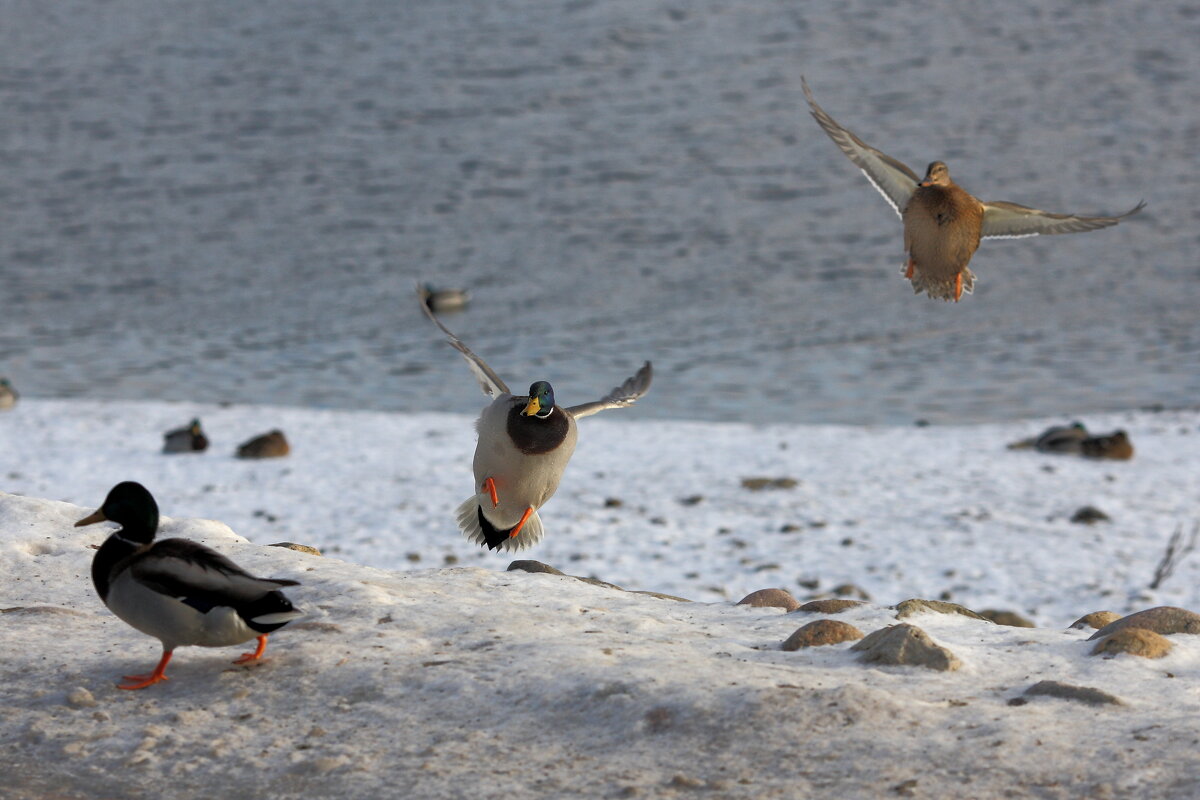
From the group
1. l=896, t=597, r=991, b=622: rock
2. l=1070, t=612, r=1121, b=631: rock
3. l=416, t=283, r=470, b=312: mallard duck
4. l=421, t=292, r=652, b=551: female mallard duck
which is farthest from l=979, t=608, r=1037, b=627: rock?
l=416, t=283, r=470, b=312: mallard duck

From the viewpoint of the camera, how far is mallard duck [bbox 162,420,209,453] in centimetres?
1501

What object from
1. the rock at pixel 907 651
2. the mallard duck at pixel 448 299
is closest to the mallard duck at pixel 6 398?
the mallard duck at pixel 448 299

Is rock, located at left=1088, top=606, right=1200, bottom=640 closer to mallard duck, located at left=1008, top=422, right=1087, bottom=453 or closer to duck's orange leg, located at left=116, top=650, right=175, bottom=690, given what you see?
duck's orange leg, located at left=116, top=650, right=175, bottom=690

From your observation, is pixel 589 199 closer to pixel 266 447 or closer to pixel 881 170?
pixel 266 447

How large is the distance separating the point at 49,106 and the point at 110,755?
1533 inches

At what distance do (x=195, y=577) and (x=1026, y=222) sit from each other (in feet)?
10.6

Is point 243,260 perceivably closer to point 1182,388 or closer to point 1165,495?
point 1182,388

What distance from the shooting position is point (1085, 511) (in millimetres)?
12320

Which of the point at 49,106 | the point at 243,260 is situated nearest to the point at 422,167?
the point at 243,260

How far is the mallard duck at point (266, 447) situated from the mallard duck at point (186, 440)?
511 millimetres

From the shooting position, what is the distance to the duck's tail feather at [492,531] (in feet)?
23.2

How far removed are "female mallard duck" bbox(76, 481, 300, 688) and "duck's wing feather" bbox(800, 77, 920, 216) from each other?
2557mm

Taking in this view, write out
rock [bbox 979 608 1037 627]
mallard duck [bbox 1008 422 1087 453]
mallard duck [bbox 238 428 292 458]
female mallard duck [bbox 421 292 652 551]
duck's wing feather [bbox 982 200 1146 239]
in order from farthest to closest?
1. mallard duck [bbox 238 428 292 458]
2. mallard duck [bbox 1008 422 1087 453]
3. rock [bbox 979 608 1037 627]
4. female mallard duck [bbox 421 292 652 551]
5. duck's wing feather [bbox 982 200 1146 239]

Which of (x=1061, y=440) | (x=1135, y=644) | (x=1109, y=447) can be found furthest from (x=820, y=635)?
(x=1061, y=440)
